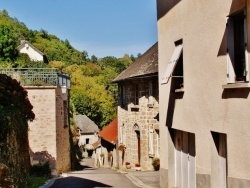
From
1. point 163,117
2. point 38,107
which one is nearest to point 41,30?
point 38,107

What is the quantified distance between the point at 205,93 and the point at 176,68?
2898 mm

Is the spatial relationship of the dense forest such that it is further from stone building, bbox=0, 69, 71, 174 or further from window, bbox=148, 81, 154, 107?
window, bbox=148, 81, 154, 107

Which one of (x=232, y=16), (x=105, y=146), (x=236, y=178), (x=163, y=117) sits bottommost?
(x=105, y=146)

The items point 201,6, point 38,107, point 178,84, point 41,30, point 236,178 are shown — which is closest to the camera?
Answer: point 236,178

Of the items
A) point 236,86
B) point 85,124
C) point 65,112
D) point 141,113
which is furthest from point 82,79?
point 236,86

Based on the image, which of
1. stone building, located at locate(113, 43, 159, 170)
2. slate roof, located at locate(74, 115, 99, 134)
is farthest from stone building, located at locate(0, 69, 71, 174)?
slate roof, located at locate(74, 115, 99, 134)

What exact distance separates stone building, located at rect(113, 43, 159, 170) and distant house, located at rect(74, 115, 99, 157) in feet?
150

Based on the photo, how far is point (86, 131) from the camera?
7462 cm

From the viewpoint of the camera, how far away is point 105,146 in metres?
36.2

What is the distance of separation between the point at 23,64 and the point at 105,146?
10380 millimetres

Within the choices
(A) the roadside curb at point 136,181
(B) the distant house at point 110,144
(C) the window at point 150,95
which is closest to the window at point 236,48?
(A) the roadside curb at point 136,181

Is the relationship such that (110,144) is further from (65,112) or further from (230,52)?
(230,52)

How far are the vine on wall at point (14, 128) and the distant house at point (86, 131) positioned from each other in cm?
5844

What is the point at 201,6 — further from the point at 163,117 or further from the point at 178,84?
the point at 163,117
